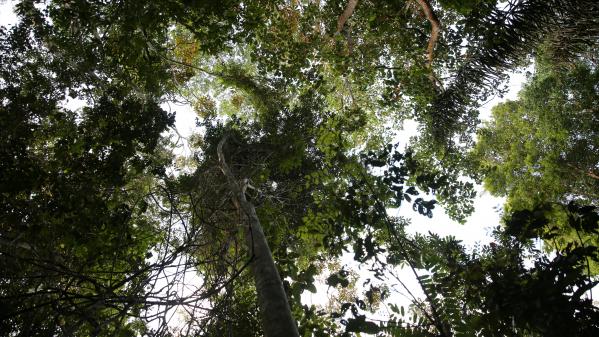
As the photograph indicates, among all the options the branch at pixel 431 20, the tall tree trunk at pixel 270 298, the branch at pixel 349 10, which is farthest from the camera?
the branch at pixel 349 10

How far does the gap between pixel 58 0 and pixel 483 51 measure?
6881 mm

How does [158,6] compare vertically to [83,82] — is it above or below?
below

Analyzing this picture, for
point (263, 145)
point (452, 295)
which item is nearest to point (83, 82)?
point (263, 145)

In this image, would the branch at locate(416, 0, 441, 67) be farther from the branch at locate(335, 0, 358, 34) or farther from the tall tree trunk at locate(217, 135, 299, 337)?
the tall tree trunk at locate(217, 135, 299, 337)

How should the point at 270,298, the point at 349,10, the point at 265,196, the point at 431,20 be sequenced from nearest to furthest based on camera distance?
1. the point at 270,298
2. the point at 431,20
3. the point at 349,10
4. the point at 265,196

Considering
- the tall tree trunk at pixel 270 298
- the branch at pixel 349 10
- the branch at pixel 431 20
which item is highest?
the branch at pixel 349 10

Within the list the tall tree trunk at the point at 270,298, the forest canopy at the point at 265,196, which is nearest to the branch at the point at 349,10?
the forest canopy at the point at 265,196

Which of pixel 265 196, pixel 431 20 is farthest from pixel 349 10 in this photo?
pixel 265 196

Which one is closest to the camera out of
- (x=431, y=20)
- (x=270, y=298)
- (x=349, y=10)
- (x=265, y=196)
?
(x=270, y=298)

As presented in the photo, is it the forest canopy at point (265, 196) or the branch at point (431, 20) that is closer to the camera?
the forest canopy at point (265, 196)

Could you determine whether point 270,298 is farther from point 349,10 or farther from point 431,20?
point 431,20

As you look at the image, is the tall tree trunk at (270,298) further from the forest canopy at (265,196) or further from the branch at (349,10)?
the branch at (349,10)

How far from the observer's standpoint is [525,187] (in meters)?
13.8

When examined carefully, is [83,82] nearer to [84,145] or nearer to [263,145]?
[84,145]
